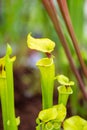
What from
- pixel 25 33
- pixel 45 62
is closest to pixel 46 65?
pixel 45 62

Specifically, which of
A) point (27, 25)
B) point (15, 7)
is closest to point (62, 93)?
point (15, 7)

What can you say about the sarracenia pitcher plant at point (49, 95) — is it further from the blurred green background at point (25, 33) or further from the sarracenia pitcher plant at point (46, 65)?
the blurred green background at point (25, 33)

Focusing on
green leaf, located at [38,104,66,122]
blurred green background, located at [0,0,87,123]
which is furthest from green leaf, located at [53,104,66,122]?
blurred green background, located at [0,0,87,123]

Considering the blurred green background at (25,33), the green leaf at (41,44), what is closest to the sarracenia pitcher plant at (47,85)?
the green leaf at (41,44)

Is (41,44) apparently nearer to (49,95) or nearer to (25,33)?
(49,95)

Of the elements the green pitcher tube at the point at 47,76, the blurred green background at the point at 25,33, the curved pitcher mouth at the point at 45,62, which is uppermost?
the curved pitcher mouth at the point at 45,62

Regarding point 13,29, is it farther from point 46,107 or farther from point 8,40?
point 46,107
